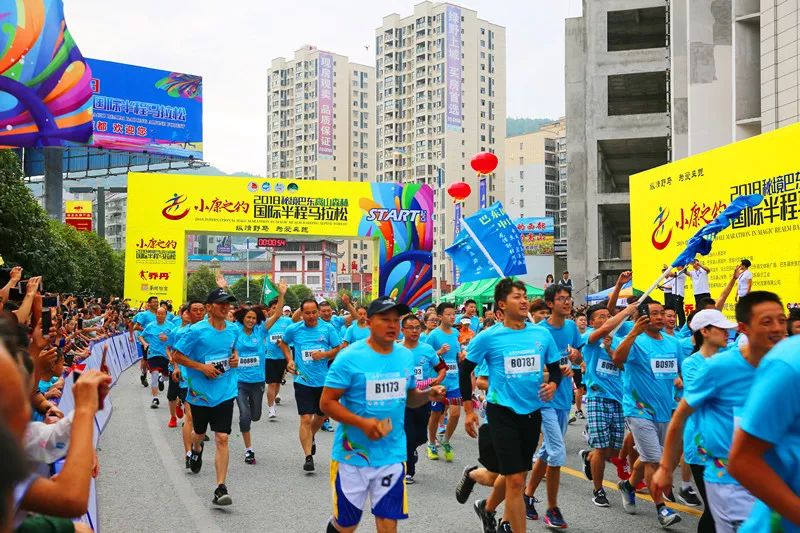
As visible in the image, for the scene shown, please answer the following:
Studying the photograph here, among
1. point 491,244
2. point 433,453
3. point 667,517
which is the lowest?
point 433,453

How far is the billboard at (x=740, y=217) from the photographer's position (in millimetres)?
12117

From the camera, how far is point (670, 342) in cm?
763

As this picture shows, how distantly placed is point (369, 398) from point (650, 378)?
3.27m

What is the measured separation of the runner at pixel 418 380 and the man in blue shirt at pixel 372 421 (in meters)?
2.75

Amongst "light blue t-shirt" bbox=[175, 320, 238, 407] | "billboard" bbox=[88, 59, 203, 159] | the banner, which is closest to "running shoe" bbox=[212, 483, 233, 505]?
"light blue t-shirt" bbox=[175, 320, 238, 407]

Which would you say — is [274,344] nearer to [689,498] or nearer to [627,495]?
[627,495]

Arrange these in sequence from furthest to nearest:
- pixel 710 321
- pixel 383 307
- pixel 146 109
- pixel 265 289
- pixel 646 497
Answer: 1. pixel 146 109
2. pixel 265 289
3. pixel 646 497
4. pixel 710 321
5. pixel 383 307

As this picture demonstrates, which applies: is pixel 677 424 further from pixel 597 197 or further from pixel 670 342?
pixel 597 197

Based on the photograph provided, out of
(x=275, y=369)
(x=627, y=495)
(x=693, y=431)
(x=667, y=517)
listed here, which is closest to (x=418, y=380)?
(x=627, y=495)

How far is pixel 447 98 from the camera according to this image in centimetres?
12000

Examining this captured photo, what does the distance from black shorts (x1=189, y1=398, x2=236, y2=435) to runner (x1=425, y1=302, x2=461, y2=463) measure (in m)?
2.97

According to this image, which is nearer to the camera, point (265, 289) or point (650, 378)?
point (650, 378)

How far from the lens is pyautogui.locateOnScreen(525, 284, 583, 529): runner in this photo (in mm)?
7150

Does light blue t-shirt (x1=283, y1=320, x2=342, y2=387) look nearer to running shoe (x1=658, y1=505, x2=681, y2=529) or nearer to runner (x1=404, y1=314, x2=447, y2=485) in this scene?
runner (x1=404, y1=314, x2=447, y2=485)
